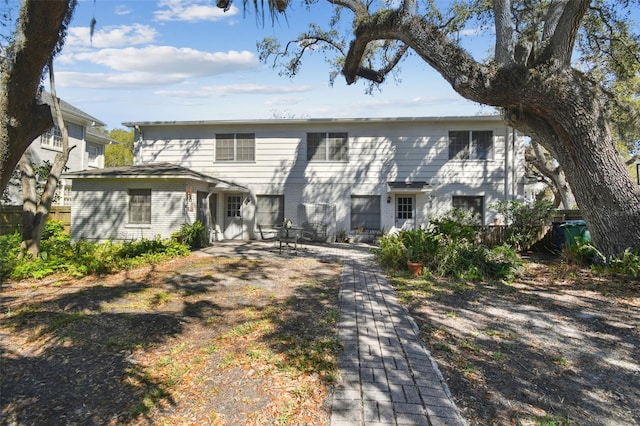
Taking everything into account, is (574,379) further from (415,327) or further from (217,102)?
(217,102)

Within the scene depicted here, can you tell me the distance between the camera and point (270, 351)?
3992mm

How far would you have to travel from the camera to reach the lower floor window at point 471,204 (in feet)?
50.9

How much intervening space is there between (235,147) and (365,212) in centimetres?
654

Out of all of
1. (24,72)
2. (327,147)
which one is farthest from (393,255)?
(24,72)

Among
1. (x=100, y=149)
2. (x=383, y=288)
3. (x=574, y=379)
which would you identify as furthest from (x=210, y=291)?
(x=100, y=149)

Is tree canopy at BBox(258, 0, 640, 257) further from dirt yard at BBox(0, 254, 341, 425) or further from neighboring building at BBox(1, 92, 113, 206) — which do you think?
neighboring building at BBox(1, 92, 113, 206)

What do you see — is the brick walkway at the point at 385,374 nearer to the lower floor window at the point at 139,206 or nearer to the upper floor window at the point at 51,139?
the lower floor window at the point at 139,206

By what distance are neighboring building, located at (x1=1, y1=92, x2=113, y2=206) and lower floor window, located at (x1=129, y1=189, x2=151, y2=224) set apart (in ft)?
20.4

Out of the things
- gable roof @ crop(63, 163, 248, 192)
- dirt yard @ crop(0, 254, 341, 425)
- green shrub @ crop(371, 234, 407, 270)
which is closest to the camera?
dirt yard @ crop(0, 254, 341, 425)

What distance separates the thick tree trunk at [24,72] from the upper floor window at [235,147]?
14802mm

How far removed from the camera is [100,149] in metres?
24.7

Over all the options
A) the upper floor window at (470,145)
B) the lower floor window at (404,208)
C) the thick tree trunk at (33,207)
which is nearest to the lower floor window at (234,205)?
the lower floor window at (404,208)

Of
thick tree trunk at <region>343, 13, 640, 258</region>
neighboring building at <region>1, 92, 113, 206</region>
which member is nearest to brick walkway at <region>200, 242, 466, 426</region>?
thick tree trunk at <region>343, 13, 640, 258</region>

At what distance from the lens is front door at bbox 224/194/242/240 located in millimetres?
16516
